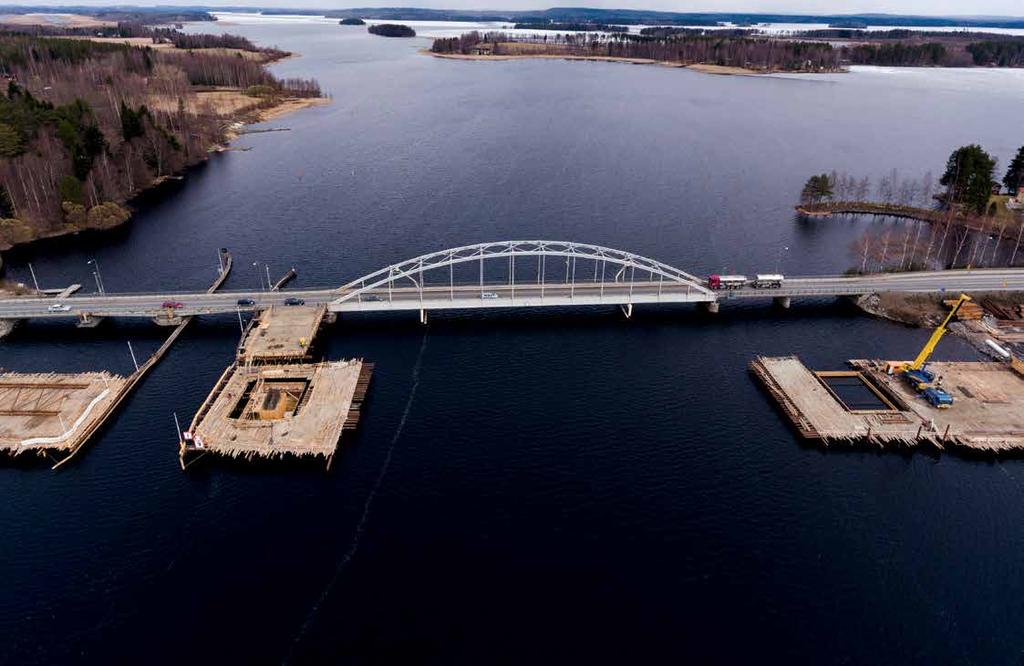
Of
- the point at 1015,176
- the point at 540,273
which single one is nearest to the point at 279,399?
the point at 540,273

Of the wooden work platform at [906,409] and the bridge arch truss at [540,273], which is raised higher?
the bridge arch truss at [540,273]

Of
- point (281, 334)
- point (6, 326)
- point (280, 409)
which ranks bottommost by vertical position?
point (280, 409)

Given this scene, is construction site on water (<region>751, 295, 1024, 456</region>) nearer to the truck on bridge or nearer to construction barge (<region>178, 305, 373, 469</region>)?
the truck on bridge

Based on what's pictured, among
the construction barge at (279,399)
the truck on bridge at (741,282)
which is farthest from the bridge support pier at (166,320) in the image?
the truck on bridge at (741,282)

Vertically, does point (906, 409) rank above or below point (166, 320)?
below

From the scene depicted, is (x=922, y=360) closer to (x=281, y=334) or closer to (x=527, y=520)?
(x=527, y=520)

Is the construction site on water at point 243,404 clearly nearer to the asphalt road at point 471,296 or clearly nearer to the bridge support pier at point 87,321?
the asphalt road at point 471,296

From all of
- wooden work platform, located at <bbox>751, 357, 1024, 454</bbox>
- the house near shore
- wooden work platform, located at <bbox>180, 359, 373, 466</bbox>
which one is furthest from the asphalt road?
the house near shore

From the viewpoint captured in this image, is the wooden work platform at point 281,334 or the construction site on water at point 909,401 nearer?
the construction site on water at point 909,401
